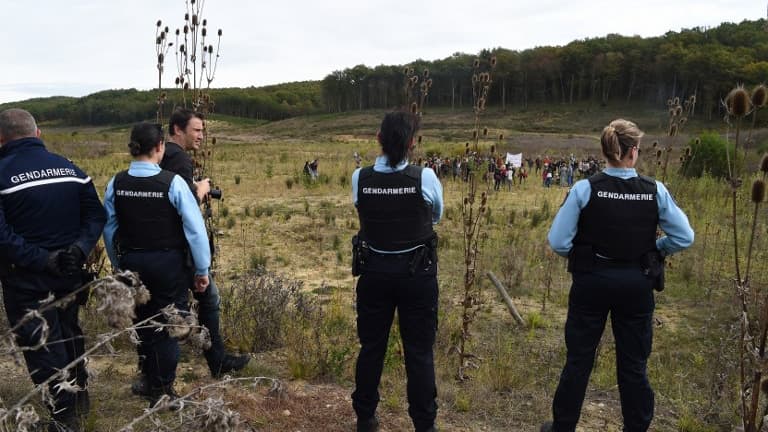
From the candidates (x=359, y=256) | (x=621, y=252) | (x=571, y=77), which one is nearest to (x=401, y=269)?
(x=359, y=256)

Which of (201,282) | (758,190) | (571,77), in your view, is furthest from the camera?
(571,77)

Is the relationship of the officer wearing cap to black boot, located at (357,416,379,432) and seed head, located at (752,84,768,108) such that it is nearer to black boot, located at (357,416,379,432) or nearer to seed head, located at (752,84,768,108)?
black boot, located at (357,416,379,432)

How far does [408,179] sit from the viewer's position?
2854 millimetres

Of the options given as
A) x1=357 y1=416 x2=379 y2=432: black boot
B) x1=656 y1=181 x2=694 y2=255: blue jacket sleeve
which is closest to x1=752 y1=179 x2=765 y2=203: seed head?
x1=656 y1=181 x2=694 y2=255: blue jacket sleeve

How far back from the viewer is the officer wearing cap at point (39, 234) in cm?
274

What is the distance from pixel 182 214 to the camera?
3.07m

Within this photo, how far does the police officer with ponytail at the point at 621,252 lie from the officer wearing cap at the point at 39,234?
2.63 metres

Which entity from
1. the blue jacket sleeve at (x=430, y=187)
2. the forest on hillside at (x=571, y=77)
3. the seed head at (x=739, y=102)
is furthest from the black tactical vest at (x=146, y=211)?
the forest on hillside at (x=571, y=77)

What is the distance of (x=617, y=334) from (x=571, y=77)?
76.3m

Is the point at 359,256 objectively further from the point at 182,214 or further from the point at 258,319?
the point at 258,319

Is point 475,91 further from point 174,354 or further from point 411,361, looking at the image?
point 174,354

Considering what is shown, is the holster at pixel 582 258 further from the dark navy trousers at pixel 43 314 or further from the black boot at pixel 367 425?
the dark navy trousers at pixel 43 314

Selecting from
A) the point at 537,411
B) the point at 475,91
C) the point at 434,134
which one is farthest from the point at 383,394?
the point at 434,134

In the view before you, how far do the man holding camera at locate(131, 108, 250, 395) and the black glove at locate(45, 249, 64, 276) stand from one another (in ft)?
2.72
